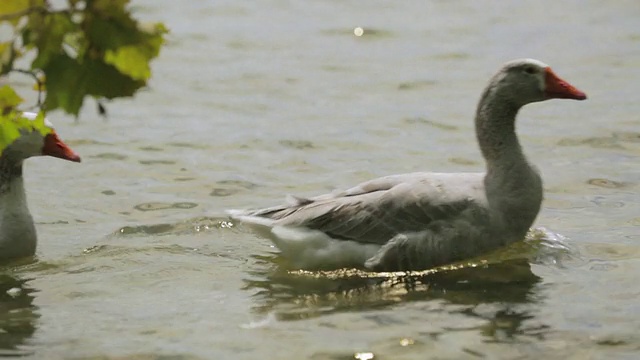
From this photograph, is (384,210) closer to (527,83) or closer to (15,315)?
(527,83)

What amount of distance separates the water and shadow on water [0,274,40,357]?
2 centimetres

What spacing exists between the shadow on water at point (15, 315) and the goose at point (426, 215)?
161cm

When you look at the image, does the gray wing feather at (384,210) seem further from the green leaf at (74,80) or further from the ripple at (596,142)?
the ripple at (596,142)

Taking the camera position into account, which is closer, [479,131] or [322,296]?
[322,296]

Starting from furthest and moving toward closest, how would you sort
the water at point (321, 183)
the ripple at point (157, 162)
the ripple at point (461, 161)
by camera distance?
1. the ripple at point (157, 162)
2. the ripple at point (461, 161)
3. the water at point (321, 183)

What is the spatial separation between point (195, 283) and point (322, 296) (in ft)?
3.26

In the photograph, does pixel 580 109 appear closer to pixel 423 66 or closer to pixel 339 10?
pixel 423 66

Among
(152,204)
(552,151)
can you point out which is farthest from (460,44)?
(152,204)

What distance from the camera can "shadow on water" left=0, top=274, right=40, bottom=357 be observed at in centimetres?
730

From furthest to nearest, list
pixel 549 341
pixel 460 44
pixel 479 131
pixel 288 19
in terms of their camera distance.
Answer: pixel 288 19, pixel 460 44, pixel 479 131, pixel 549 341

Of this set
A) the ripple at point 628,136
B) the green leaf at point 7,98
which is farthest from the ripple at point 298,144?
the green leaf at point 7,98

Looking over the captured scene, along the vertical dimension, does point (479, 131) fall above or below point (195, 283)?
above

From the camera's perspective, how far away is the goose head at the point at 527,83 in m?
8.89

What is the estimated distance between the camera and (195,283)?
8.61 meters
